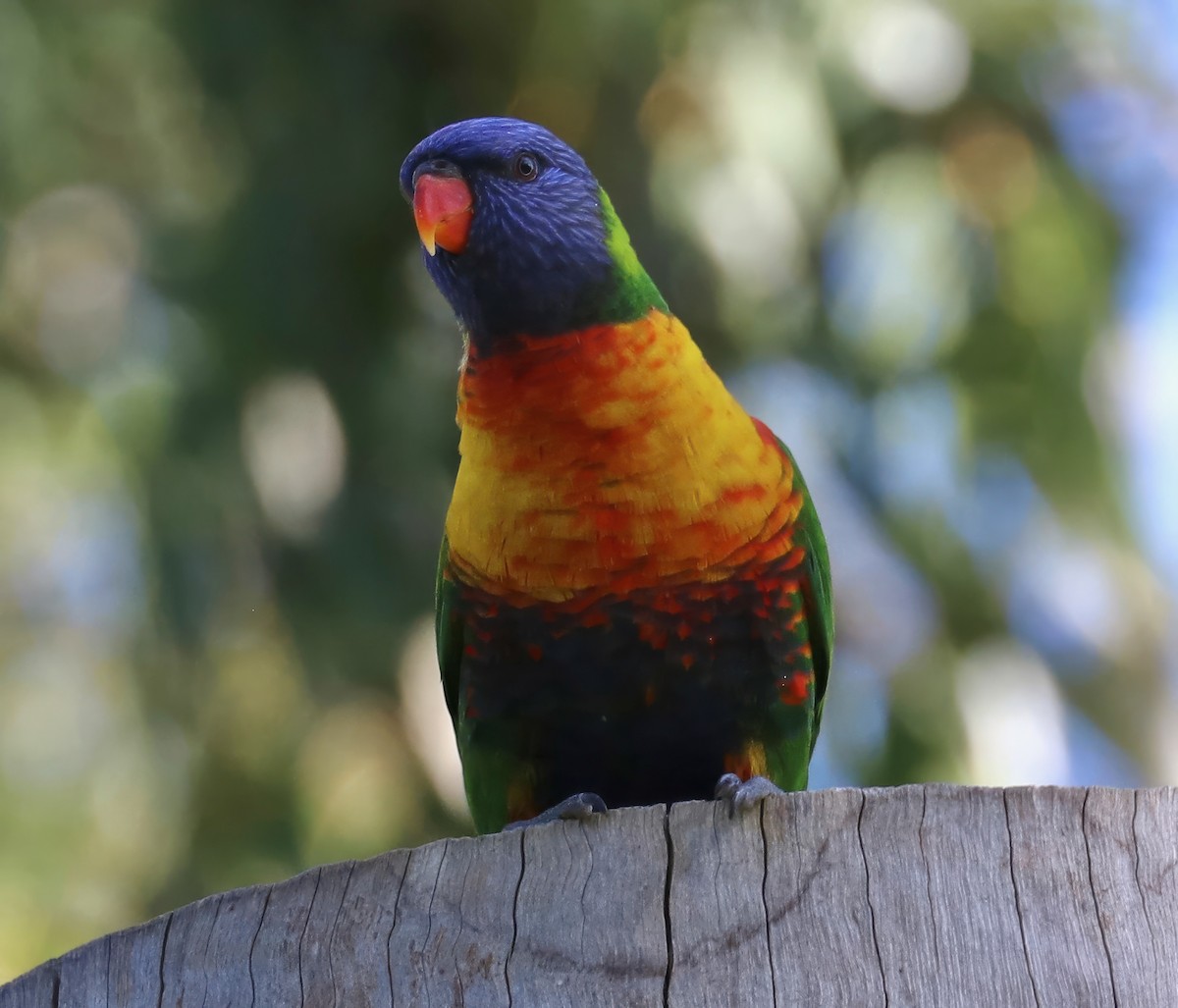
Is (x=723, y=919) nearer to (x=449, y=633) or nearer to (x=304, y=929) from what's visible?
(x=304, y=929)

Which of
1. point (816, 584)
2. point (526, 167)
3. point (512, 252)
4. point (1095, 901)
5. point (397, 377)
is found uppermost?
point (526, 167)

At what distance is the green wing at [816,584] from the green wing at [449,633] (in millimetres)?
733

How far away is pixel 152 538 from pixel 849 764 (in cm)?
263

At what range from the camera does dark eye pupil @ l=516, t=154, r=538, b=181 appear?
2.84 metres

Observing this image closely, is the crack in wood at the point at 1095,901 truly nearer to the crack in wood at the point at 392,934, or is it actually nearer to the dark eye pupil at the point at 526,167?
the crack in wood at the point at 392,934

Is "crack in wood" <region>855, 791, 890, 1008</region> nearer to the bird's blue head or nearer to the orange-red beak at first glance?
the bird's blue head

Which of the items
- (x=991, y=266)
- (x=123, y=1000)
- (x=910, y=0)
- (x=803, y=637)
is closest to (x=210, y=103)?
(x=910, y=0)

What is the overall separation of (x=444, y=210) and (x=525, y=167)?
8.7 inches

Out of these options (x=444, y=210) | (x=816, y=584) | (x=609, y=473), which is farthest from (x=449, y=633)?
(x=444, y=210)

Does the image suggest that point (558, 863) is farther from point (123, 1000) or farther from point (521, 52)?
point (521, 52)

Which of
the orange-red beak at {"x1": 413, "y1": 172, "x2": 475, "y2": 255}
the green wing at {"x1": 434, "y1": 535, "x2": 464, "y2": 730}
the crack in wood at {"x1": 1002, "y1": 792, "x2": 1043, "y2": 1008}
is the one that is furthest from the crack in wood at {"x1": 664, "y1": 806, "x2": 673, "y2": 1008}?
the orange-red beak at {"x1": 413, "y1": 172, "x2": 475, "y2": 255}

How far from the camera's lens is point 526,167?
2.85 meters

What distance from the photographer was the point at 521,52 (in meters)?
4.92

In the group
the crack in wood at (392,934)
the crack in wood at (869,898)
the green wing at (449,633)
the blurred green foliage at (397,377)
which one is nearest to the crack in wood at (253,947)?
the crack in wood at (392,934)
